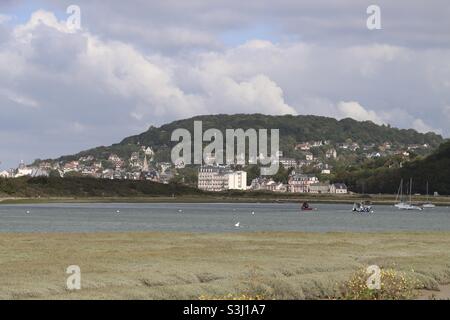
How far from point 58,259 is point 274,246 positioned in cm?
1547

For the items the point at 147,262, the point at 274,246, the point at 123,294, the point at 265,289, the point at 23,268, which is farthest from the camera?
the point at 274,246

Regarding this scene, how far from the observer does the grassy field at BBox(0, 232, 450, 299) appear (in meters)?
33.3

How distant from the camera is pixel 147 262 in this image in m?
42.1

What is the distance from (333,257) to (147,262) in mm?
9752

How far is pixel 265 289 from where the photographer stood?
34.0 metres

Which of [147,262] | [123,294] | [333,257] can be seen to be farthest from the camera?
[333,257]

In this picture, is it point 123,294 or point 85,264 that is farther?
point 85,264

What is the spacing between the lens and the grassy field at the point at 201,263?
3334 centimetres

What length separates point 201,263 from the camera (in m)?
41.5
